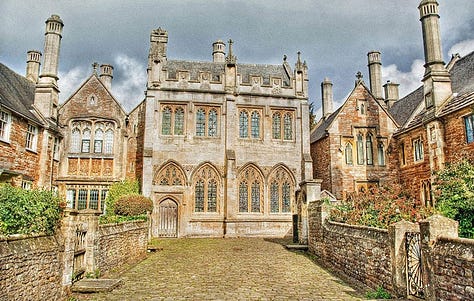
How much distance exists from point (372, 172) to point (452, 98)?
286 inches

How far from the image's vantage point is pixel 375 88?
3077 cm

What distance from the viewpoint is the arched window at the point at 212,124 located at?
26469 mm

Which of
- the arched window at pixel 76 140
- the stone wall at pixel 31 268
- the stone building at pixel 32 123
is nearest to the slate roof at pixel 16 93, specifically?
the stone building at pixel 32 123

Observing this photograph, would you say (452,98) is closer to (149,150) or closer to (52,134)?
(149,150)

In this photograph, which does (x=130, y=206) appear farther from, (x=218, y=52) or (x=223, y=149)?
(x=218, y=52)

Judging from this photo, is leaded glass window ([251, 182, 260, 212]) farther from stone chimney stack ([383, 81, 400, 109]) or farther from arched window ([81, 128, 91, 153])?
stone chimney stack ([383, 81, 400, 109])

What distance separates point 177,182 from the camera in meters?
25.4

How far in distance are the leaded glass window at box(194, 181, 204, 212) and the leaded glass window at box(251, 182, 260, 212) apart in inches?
146

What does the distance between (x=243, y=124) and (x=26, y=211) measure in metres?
20.3

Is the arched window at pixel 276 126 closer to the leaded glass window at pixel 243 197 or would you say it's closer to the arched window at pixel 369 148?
the leaded glass window at pixel 243 197

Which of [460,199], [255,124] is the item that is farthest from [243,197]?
[460,199]

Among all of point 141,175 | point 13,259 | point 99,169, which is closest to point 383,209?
point 13,259

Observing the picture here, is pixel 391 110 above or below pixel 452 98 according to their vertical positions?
above

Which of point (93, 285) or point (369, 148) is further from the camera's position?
point (369, 148)
